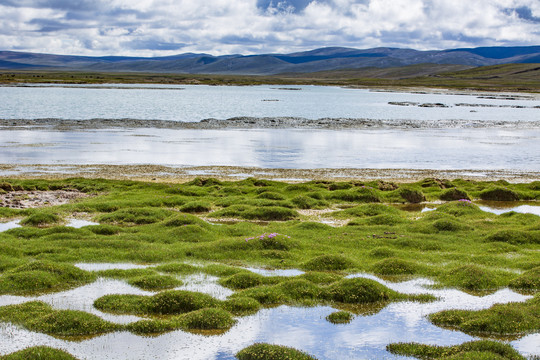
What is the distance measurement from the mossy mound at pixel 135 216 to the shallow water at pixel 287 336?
10129 millimetres

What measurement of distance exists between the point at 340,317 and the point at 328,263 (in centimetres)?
465

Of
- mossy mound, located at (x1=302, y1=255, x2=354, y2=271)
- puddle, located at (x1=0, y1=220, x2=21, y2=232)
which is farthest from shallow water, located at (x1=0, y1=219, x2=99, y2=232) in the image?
mossy mound, located at (x1=302, y1=255, x2=354, y2=271)

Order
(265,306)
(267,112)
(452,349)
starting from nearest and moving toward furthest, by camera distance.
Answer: (452,349) → (265,306) → (267,112)

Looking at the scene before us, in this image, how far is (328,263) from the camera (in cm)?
1969

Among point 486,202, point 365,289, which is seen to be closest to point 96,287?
point 365,289

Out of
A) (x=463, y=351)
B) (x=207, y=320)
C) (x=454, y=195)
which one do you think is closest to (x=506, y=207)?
(x=454, y=195)

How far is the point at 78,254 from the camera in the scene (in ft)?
67.2

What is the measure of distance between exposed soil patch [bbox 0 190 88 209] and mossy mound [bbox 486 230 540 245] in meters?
23.4

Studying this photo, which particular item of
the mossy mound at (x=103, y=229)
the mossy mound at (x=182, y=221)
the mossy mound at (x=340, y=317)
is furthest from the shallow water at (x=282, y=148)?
the mossy mound at (x=340, y=317)

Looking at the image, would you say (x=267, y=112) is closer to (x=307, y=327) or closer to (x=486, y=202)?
(x=486, y=202)

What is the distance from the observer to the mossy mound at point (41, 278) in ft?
55.3

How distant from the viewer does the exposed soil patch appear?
30398mm

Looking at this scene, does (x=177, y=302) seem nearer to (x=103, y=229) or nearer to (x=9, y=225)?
(x=103, y=229)

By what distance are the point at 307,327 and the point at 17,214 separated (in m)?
19.4
